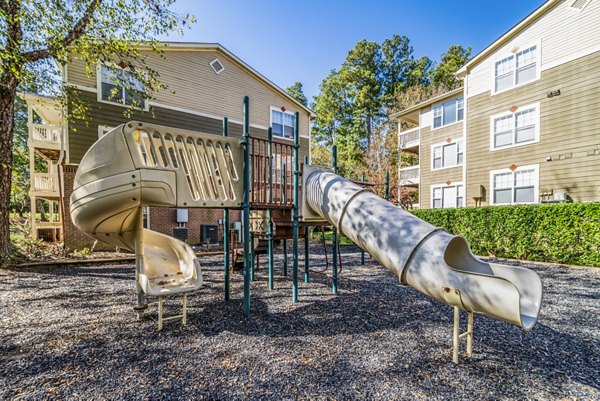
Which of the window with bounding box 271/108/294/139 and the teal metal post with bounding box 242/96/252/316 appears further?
the window with bounding box 271/108/294/139

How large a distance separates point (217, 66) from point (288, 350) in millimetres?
14056

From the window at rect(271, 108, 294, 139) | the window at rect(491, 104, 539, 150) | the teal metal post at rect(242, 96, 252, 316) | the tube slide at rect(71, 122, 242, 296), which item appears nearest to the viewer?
the tube slide at rect(71, 122, 242, 296)

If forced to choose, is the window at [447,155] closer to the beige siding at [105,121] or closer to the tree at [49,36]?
the beige siding at [105,121]

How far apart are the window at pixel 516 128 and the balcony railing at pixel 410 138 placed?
491cm

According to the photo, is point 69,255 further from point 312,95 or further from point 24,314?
point 312,95

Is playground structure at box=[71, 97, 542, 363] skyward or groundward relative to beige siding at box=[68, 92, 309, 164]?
groundward

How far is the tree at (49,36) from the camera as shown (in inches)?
290

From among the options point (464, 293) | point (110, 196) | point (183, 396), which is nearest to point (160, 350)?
point (183, 396)

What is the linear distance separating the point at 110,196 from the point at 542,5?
16.4 m

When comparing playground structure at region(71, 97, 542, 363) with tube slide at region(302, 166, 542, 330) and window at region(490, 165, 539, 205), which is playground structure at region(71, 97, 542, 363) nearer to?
tube slide at region(302, 166, 542, 330)

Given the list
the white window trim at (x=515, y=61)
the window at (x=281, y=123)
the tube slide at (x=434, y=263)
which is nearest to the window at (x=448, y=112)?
the white window trim at (x=515, y=61)

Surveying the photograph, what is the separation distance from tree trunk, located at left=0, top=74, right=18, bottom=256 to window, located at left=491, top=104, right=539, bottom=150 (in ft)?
59.3

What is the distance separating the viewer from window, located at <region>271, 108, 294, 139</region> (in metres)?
15.3

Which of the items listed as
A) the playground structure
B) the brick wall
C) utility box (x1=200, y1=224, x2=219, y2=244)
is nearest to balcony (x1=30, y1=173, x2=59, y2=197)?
the brick wall
